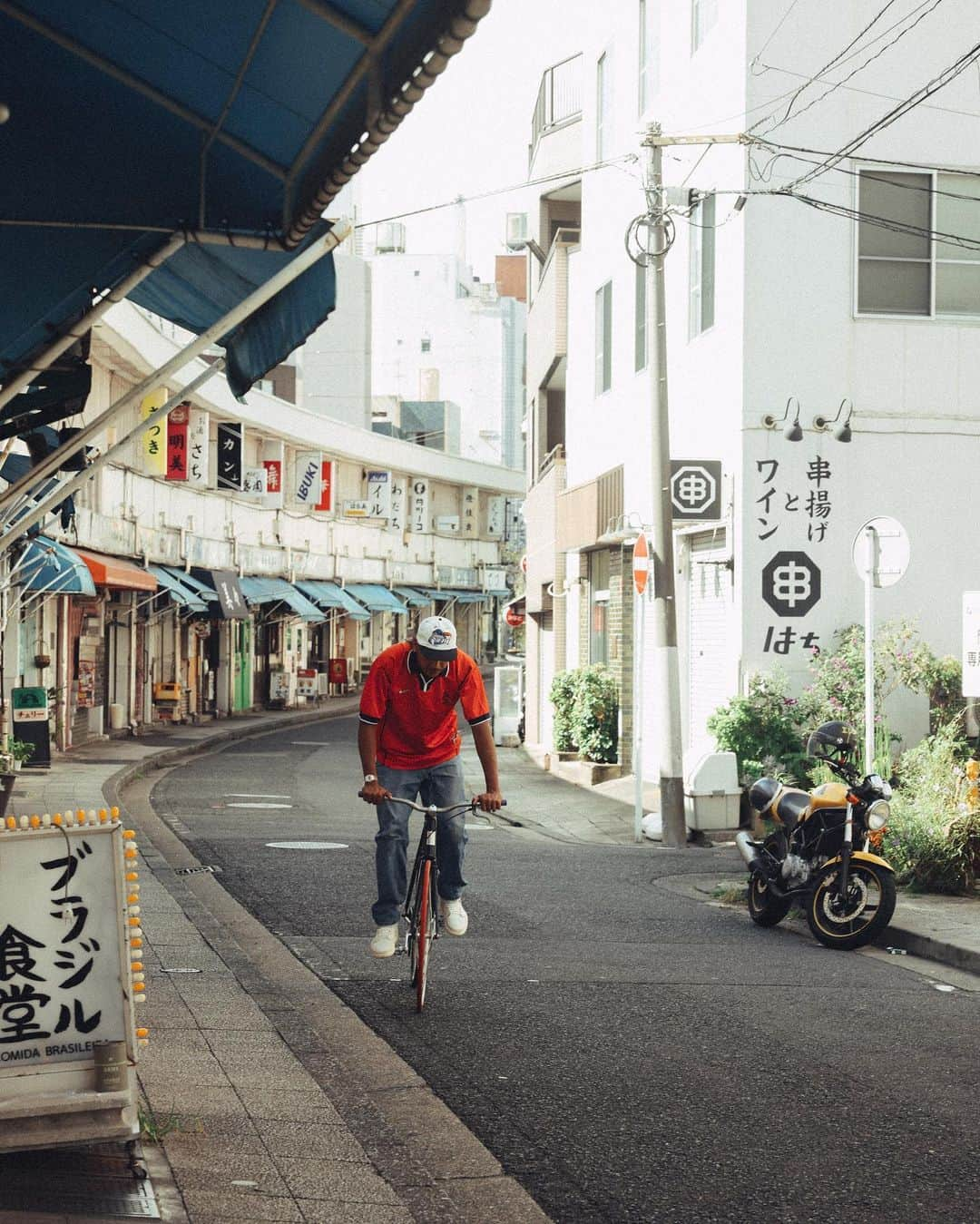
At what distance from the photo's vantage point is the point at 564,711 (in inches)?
1038

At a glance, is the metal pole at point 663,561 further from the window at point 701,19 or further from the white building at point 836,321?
the window at point 701,19

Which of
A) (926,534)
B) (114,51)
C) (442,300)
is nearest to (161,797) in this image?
(926,534)

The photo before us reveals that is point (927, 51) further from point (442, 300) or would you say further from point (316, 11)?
point (442, 300)

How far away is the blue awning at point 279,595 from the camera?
4256 centimetres

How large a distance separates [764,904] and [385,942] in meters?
3.70

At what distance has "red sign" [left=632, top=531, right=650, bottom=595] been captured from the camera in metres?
17.2

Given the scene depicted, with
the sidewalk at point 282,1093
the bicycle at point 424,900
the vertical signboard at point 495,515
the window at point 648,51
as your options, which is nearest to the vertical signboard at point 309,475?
the vertical signboard at point 495,515

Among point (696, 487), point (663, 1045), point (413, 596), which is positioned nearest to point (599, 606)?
point (696, 487)

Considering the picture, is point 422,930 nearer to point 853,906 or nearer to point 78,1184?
point 78,1184

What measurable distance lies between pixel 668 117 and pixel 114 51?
16.2 meters

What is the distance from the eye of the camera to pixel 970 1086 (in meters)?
6.72

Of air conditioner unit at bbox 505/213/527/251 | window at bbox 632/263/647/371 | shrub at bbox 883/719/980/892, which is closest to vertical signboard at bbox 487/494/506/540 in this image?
air conditioner unit at bbox 505/213/527/251

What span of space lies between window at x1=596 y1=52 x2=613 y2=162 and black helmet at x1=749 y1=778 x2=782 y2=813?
16.1 metres

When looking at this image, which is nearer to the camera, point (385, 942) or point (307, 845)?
point (385, 942)
